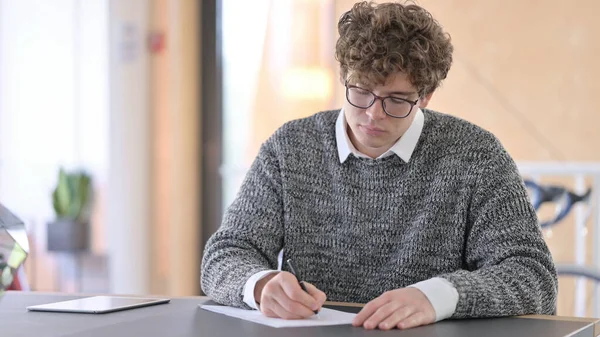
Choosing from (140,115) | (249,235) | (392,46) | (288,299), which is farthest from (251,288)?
(140,115)

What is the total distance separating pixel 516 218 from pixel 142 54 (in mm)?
3201

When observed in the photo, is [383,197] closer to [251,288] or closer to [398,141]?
[398,141]

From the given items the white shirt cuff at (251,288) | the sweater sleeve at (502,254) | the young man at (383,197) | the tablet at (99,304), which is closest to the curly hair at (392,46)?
the young man at (383,197)

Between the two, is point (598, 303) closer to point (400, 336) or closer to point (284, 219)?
point (284, 219)

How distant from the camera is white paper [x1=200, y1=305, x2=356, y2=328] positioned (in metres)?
1.32

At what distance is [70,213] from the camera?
4383 mm

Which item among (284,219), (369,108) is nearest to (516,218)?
(369,108)

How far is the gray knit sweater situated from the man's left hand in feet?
1.01

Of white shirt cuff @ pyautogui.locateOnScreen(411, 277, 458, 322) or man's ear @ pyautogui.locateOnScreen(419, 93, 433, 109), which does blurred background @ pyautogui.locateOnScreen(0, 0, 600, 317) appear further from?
white shirt cuff @ pyautogui.locateOnScreen(411, 277, 458, 322)

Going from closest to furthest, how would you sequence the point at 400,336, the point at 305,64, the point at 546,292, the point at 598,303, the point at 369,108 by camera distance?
the point at 400,336, the point at 546,292, the point at 369,108, the point at 598,303, the point at 305,64

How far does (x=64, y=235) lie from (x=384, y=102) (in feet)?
9.71

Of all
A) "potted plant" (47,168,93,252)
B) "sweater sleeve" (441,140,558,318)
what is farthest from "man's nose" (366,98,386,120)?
"potted plant" (47,168,93,252)

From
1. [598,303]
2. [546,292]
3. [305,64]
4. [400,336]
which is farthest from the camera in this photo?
[305,64]

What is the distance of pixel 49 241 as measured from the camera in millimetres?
4305
